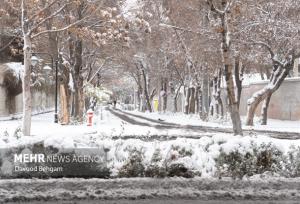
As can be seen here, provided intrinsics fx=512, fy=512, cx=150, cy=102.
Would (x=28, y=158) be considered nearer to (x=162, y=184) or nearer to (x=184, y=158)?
(x=162, y=184)

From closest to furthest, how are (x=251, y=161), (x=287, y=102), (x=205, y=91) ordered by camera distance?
(x=251, y=161), (x=287, y=102), (x=205, y=91)

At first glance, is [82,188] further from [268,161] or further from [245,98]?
[245,98]

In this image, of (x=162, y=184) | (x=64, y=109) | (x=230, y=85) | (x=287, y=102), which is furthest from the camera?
(x=287, y=102)

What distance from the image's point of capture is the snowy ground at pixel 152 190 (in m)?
8.84

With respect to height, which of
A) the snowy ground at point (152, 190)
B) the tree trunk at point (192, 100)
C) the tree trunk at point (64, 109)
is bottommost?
the snowy ground at point (152, 190)

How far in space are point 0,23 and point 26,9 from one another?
1400 cm

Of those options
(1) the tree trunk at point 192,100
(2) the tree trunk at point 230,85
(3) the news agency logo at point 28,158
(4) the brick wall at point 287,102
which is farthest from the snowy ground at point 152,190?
(1) the tree trunk at point 192,100

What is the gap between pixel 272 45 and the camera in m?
28.0

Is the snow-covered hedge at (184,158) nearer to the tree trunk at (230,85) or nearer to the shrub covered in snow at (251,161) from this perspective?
the shrub covered in snow at (251,161)

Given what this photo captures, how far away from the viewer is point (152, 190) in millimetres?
9172

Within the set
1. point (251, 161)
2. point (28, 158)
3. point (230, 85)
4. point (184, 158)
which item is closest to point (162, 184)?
point (184, 158)

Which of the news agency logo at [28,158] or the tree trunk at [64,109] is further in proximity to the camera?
the tree trunk at [64,109]

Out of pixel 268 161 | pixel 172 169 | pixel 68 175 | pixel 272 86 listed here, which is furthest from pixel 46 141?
pixel 272 86

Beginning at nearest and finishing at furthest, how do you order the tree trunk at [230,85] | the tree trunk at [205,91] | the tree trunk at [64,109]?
1. the tree trunk at [230,85]
2. the tree trunk at [64,109]
3. the tree trunk at [205,91]
